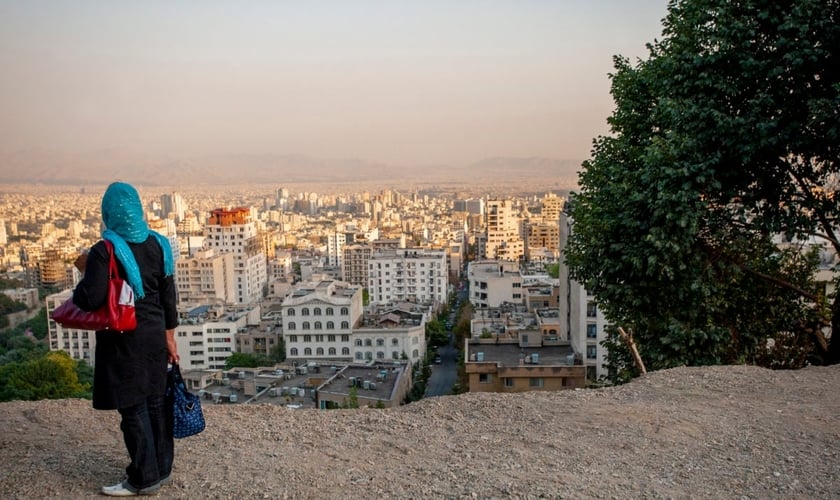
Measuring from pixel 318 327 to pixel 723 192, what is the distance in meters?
29.6

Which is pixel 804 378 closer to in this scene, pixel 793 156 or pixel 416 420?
pixel 793 156

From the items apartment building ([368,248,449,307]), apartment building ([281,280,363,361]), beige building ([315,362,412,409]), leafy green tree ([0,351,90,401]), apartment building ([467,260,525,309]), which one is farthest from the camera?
apartment building ([368,248,449,307])

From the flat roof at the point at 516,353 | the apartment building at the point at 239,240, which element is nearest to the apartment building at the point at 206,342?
the flat roof at the point at 516,353

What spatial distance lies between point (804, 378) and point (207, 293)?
182 feet

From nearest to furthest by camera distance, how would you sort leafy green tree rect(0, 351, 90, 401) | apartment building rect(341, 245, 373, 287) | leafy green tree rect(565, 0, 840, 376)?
leafy green tree rect(565, 0, 840, 376) < leafy green tree rect(0, 351, 90, 401) < apartment building rect(341, 245, 373, 287)

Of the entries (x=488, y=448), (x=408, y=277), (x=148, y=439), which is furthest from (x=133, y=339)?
(x=408, y=277)

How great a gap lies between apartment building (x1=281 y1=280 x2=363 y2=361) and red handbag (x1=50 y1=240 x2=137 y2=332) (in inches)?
1249

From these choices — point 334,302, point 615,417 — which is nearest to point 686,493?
point 615,417

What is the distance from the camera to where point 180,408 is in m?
3.77

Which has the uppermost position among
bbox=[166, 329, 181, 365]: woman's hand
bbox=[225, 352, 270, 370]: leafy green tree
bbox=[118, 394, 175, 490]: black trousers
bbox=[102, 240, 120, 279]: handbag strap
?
bbox=[102, 240, 120, 279]: handbag strap

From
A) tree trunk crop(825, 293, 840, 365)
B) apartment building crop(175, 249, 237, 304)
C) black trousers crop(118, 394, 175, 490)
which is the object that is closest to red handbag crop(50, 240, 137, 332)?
black trousers crop(118, 394, 175, 490)

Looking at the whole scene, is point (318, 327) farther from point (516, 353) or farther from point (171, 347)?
point (171, 347)

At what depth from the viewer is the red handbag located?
10.8 feet

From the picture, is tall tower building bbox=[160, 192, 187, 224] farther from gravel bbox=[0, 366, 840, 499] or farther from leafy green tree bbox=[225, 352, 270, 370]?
gravel bbox=[0, 366, 840, 499]
